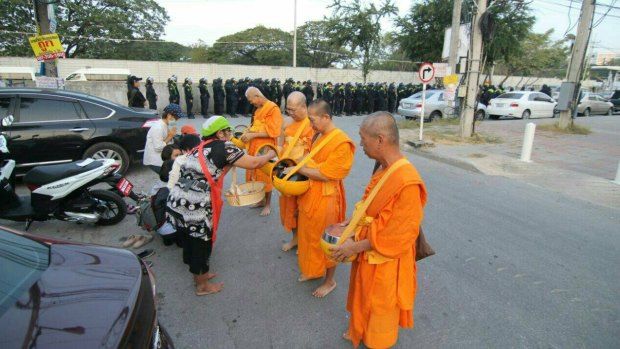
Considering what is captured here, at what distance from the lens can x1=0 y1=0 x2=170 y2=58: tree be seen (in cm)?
2398

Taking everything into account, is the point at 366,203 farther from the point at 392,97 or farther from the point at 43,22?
the point at 392,97

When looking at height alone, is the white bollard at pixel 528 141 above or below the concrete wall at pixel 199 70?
below

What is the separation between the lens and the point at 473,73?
1051cm

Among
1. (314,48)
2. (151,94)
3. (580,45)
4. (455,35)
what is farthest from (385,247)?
(314,48)

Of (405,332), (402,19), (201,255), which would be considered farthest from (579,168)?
(402,19)

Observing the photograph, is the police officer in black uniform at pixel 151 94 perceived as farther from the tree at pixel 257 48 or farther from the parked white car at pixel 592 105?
the tree at pixel 257 48

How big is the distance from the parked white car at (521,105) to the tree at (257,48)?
26.3 meters

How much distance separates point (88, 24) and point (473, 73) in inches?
1093

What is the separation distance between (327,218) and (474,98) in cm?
932

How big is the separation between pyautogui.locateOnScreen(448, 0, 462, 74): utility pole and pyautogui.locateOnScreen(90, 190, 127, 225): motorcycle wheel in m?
14.0

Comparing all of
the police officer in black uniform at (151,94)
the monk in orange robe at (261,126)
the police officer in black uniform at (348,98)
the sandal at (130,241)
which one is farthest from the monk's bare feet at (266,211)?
the police officer in black uniform at (348,98)

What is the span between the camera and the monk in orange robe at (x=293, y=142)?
358 centimetres

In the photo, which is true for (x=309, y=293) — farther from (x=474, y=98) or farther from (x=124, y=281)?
(x=474, y=98)

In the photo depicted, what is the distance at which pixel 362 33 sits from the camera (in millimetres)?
20844
